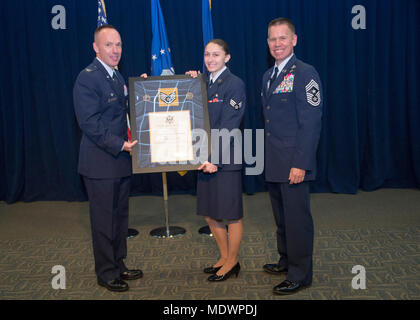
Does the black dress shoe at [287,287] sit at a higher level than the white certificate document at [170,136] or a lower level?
lower

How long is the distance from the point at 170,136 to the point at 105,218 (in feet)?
2.41

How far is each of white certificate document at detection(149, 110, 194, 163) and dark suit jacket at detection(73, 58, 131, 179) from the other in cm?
23

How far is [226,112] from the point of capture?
2490 millimetres

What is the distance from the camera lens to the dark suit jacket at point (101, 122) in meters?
2.35

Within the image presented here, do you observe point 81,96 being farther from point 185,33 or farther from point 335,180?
point 335,180

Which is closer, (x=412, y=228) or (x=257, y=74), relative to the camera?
(x=412, y=228)

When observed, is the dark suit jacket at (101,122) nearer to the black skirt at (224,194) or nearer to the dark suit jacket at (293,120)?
the black skirt at (224,194)

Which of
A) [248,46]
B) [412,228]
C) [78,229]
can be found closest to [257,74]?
[248,46]

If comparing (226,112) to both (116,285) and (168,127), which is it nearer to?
(168,127)

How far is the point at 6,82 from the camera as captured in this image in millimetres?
5219

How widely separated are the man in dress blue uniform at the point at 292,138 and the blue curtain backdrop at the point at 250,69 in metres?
2.81

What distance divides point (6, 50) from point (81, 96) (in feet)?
12.2

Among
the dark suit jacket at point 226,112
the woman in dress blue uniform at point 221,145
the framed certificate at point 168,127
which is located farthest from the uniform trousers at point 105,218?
the dark suit jacket at point 226,112

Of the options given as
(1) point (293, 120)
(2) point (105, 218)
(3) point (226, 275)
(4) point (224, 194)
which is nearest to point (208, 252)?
(3) point (226, 275)
